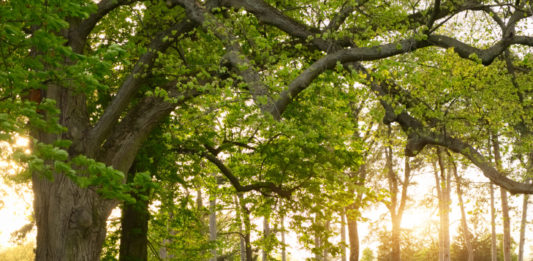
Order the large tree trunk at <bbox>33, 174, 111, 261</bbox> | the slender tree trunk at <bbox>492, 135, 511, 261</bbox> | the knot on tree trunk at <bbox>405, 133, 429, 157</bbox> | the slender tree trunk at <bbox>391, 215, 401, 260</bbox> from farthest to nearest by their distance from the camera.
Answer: the slender tree trunk at <bbox>391, 215, 401, 260</bbox>, the slender tree trunk at <bbox>492, 135, 511, 261</bbox>, the knot on tree trunk at <bbox>405, 133, 429, 157</bbox>, the large tree trunk at <bbox>33, 174, 111, 261</bbox>

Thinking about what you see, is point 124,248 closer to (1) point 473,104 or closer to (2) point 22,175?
(2) point 22,175

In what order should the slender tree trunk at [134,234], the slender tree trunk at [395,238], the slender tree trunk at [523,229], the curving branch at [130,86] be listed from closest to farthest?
the curving branch at [130,86] < the slender tree trunk at [134,234] < the slender tree trunk at [523,229] < the slender tree trunk at [395,238]

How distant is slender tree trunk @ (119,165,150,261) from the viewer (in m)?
11.3

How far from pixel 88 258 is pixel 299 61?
7.02 meters

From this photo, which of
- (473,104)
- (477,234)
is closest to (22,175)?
(473,104)

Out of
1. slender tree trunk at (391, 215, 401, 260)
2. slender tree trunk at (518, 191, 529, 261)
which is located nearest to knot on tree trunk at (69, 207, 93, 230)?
slender tree trunk at (391, 215, 401, 260)

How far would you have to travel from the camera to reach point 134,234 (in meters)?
11.5

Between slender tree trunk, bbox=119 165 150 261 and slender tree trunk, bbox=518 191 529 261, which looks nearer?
slender tree trunk, bbox=119 165 150 261

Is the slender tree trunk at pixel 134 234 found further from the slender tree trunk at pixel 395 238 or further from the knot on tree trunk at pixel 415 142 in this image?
the slender tree trunk at pixel 395 238

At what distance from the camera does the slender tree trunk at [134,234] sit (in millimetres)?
11344

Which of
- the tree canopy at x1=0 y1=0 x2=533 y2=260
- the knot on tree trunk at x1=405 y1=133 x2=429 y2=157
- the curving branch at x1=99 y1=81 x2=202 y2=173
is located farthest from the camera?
the knot on tree trunk at x1=405 y1=133 x2=429 y2=157

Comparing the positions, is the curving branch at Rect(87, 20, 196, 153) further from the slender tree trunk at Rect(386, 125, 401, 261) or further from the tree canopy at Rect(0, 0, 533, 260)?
the slender tree trunk at Rect(386, 125, 401, 261)

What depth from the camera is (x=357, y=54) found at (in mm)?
8344

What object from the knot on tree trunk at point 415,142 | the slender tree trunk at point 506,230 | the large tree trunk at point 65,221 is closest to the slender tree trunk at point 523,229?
the slender tree trunk at point 506,230
